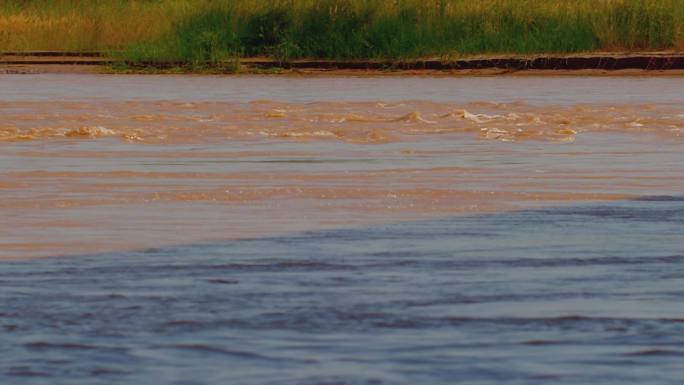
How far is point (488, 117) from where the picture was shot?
51.5 feet

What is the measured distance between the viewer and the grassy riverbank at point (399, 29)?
28672mm

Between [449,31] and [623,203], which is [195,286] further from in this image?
[449,31]

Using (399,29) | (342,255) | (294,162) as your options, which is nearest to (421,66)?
(399,29)

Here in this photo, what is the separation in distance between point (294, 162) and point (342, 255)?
441 cm

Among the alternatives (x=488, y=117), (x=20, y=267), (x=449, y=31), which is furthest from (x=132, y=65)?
(x=20, y=267)

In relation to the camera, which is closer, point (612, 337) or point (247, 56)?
point (612, 337)

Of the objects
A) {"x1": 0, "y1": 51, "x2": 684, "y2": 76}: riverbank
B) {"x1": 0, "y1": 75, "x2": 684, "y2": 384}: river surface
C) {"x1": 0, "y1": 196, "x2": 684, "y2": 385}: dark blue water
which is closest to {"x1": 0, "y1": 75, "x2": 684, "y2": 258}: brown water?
{"x1": 0, "y1": 75, "x2": 684, "y2": 384}: river surface

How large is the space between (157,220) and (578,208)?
1802mm

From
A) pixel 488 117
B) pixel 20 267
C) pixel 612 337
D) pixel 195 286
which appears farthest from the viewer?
pixel 488 117

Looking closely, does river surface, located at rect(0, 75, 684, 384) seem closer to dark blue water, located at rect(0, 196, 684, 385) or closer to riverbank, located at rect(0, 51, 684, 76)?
dark blue water, located at rect(0, 196, 684, 385)

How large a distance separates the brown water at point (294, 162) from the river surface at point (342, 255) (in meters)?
0.03

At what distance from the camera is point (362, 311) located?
521 cm

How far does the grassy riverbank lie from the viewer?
2867 cm

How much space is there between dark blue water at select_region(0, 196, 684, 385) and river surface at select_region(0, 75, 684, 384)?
0.04 feet
